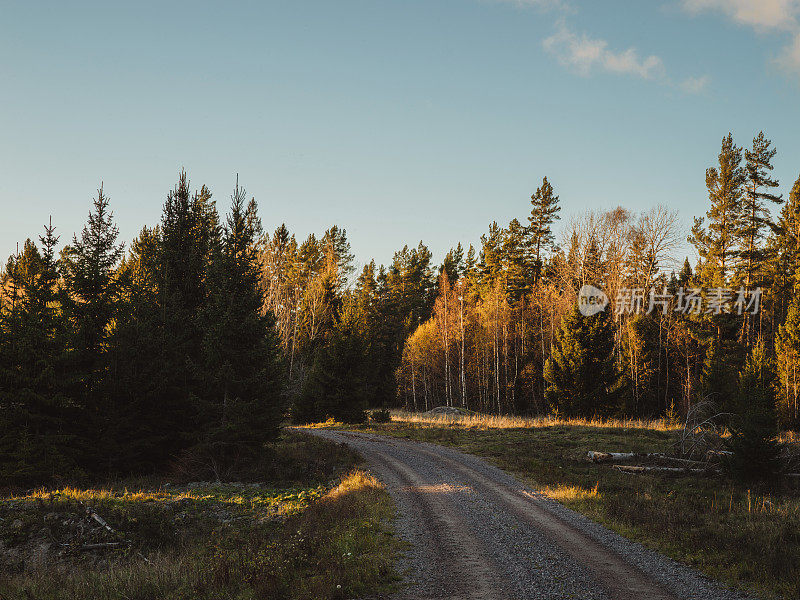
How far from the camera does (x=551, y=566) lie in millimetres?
9836

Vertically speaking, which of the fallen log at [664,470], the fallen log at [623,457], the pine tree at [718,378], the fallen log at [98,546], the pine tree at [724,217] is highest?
the pine tree at [724,217]

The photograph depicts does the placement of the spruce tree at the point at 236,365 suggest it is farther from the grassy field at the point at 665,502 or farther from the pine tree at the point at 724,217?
the pine tree at the point at 724,217

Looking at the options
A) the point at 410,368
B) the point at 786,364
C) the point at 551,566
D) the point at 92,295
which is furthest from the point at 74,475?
the point at 786,364

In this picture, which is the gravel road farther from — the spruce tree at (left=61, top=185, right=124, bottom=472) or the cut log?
the spruce tree at (left=61, top=185, right=124, bottom=472)

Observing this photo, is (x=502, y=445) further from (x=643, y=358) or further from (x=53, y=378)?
(x=643, y=358)

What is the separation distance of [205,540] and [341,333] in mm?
23355

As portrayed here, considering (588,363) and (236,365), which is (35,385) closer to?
(236,365)

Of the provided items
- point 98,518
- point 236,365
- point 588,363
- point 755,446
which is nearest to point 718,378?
point 588,363

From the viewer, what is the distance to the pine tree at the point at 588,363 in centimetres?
3859

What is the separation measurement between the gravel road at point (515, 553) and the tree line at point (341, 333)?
1020cm

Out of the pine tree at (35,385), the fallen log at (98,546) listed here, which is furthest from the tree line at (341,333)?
the fallen log at (98,546)

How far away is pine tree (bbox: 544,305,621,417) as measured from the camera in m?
38.6

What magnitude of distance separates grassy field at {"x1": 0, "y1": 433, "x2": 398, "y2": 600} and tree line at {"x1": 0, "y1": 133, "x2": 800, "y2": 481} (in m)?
3.59

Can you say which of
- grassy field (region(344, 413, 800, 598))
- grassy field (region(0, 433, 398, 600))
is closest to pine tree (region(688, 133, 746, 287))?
grassy field (region(344, 413, 800, 598))
